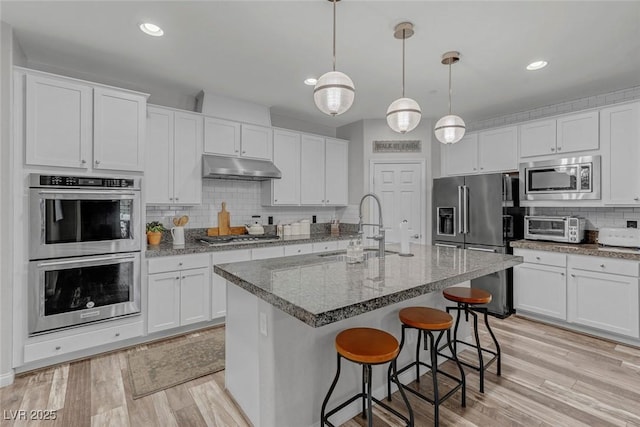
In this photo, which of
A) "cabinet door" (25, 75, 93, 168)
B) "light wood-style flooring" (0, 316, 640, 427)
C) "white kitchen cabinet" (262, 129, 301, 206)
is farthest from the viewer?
"white kitchen cabinet" (262, 129, 301, 206)

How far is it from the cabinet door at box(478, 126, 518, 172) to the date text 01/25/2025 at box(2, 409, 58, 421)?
5077 mm

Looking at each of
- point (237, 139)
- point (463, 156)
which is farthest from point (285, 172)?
Result: point (463, 156)

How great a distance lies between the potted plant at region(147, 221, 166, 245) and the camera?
11.1 ft

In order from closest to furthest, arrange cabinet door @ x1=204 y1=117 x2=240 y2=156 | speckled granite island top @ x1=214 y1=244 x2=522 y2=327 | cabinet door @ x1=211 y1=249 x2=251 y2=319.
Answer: speckled granite island top @ x1=214 y1=244 x2=522 y2=327
cabinet door @ x1=211 y1=249 x2=251 y2=319
cabinet door @ x1=204 y1=117 x2=240 y2=156

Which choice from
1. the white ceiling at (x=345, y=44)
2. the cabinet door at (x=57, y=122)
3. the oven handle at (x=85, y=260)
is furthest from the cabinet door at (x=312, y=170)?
the cabinet door at (x=57, y=122)

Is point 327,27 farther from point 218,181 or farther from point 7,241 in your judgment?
point 7,241

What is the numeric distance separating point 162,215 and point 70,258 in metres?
1.17

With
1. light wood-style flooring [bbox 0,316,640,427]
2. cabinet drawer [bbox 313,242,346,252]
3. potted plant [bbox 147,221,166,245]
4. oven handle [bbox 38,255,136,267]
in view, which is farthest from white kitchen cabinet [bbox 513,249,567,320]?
oven handle [bbox 38,255,136,267]

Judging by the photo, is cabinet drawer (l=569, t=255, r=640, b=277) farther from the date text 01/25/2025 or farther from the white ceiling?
the date text 01/25/2025

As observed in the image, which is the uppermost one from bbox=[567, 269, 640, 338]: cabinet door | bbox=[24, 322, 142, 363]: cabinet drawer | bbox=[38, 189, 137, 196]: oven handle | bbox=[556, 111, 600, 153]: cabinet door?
bbox=[556, 111, 600, 153]: cabinet door

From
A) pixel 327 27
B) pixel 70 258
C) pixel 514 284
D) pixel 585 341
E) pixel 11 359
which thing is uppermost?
pixel 327 27

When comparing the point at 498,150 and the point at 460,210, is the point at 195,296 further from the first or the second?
the point at 498,150

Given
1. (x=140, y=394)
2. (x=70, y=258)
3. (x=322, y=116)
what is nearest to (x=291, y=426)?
(x=140, y=394)

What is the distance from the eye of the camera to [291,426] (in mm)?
1729
